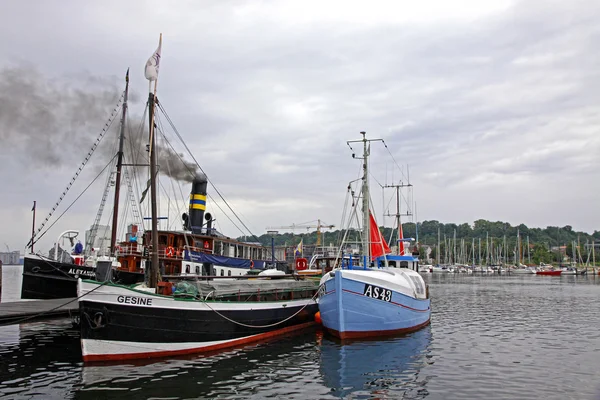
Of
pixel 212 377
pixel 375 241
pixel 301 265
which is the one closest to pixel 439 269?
pixel 301 265

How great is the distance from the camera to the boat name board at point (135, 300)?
60.3ft

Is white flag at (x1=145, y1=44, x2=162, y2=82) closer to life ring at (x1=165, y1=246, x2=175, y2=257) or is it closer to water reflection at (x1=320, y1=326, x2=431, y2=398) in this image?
life ring at (x1=165, y1=246, x2=175, y2=257)

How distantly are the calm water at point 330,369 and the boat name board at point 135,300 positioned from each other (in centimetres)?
239

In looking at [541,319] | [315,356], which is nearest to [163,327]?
[315,356]

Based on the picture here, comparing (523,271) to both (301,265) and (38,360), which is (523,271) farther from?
(38,360)

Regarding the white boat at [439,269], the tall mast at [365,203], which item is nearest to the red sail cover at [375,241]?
the tall mast at [365,203]

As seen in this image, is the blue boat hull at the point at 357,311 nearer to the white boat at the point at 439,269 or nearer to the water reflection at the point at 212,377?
the water reflection at the point at 212,377

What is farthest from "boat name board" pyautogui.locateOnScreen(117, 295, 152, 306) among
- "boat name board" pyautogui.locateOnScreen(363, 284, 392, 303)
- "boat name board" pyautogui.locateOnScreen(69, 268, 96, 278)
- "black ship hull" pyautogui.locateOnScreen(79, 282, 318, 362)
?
"boat name board" pyautogui.locateOnScreen(69, 268, 96, 278)

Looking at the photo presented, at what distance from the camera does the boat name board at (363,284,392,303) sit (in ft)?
75.7

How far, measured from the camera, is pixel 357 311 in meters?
23.4

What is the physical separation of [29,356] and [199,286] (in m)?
7.56

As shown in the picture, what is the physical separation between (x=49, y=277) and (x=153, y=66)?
67.7ft

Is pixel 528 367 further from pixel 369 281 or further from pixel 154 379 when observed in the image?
pixel 154 379

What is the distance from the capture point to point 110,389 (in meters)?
14.9
